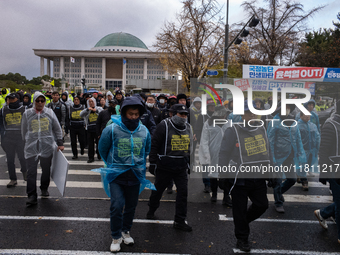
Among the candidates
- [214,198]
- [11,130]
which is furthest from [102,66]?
[214,198]

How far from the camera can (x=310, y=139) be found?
601 centimetres

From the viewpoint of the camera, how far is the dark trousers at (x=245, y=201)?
11.2 ft

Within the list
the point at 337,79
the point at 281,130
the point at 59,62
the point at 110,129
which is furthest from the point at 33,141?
the point at 59,62

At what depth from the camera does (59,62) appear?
353ft

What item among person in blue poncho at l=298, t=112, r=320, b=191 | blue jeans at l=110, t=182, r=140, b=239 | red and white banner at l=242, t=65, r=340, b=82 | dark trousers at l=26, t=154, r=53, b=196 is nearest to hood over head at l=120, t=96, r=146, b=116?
blue jeans at l=110, t=182, r=140, b=239

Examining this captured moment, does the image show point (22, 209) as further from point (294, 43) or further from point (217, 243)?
point (294, 43)

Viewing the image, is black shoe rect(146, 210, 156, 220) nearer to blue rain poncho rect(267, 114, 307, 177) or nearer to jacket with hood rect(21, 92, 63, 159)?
jacket with hood rect(21, 92, 63, 159)

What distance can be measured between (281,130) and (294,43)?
81.0 feet

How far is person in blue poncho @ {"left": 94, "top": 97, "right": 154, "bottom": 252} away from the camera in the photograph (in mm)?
3352

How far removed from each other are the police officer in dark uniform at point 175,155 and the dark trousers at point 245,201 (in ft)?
2.68

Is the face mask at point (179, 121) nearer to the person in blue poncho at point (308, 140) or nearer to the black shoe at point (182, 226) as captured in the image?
the black shoe at point (182, 226)

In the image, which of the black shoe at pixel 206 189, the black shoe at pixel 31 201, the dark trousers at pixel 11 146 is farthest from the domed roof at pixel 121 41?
the black shoe at pixel 31 201

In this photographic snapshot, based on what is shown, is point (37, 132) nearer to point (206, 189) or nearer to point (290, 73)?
point (206, 189)

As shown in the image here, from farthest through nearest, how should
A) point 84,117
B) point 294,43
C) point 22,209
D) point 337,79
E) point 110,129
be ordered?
point 294,43
point 337,79
point 84,117
point 22,209
point 110,129
